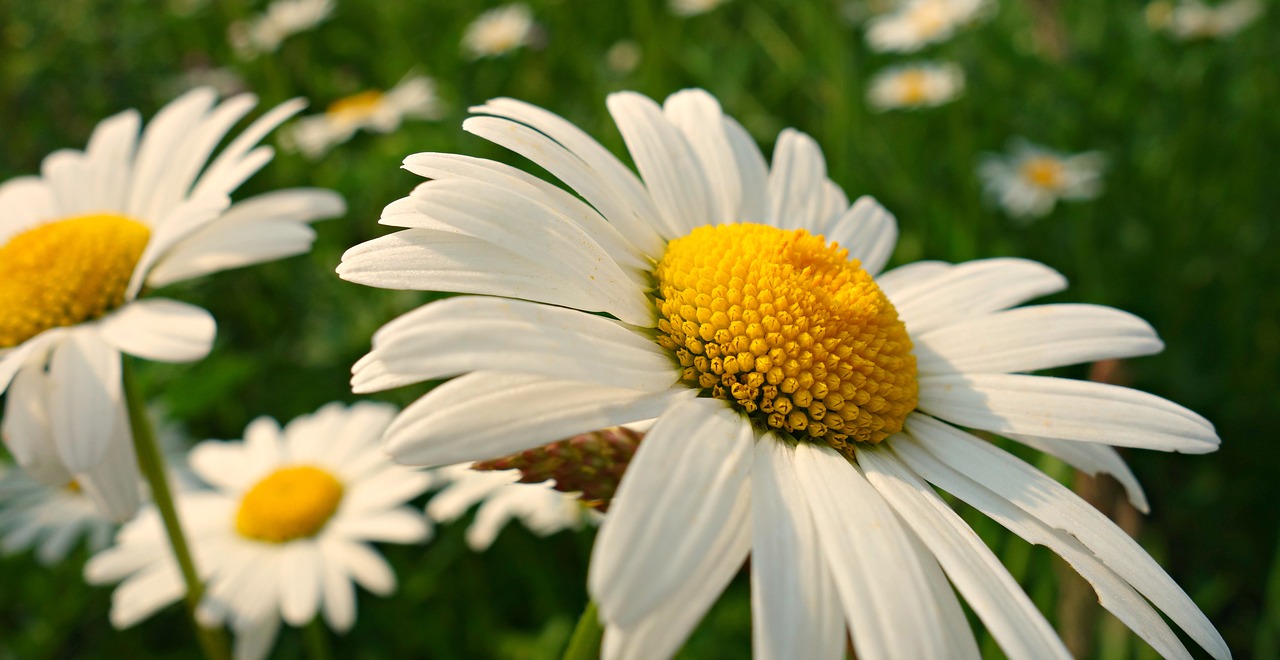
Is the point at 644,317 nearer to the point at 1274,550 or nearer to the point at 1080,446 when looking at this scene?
the point at 1080,446

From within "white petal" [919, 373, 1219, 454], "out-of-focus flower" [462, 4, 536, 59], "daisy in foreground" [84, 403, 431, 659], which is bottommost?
"daisy in foreground" [84, 403, 431, 659]

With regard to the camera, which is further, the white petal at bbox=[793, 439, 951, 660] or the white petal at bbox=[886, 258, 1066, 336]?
the white petal at bbox=[886, 258, 1066, 336]

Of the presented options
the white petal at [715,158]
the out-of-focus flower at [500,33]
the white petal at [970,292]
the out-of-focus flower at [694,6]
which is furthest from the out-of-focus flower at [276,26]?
the white petal at [970,292]

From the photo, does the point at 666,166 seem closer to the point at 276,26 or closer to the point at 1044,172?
the point at 1044,172

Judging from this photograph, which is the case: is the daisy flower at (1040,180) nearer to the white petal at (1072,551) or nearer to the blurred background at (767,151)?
the blurred background at (767,151)

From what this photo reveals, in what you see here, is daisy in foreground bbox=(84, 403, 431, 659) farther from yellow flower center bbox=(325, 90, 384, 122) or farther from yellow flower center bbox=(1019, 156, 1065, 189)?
yellow flower center bbox=(1019, 156, 1065, 189)

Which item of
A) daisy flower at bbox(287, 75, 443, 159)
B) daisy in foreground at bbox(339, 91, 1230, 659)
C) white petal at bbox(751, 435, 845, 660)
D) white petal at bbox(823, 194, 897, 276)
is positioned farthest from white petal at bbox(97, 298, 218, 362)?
daisy flower at bbox(287, 75, 443, 159)
